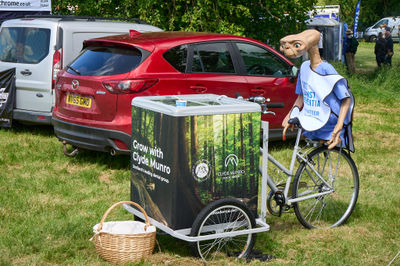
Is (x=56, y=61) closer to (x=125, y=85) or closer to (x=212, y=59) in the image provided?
(x=125, y=85)

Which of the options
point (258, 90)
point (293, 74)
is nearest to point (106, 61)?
point (258, 90)

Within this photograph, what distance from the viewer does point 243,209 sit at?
4832 millimetres

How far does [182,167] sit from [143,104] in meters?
0.68

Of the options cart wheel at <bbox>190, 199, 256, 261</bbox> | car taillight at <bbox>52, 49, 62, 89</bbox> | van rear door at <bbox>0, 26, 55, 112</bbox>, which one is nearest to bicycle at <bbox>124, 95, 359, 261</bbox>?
cart wheel at <bbox>190, 199, 256, 261</bbox>

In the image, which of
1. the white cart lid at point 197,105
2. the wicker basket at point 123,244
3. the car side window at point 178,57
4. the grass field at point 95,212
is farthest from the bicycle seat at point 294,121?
the car side window at point 178,57

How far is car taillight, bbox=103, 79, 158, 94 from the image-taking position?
7.19 metres

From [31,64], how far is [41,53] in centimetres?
23

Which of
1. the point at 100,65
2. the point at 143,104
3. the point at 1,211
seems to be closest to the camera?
the point at 143,104

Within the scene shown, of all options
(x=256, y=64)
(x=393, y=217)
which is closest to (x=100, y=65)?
(x=256, y=64)

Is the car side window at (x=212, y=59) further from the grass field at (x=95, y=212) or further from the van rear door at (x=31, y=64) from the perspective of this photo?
the van rear door at (x=31, y=64)

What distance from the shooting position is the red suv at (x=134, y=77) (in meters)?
7.26

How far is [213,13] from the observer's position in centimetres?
1428

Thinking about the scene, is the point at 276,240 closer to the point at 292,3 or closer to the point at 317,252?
the point at 317,252

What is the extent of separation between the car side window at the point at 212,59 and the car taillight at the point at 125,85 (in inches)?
31.7
